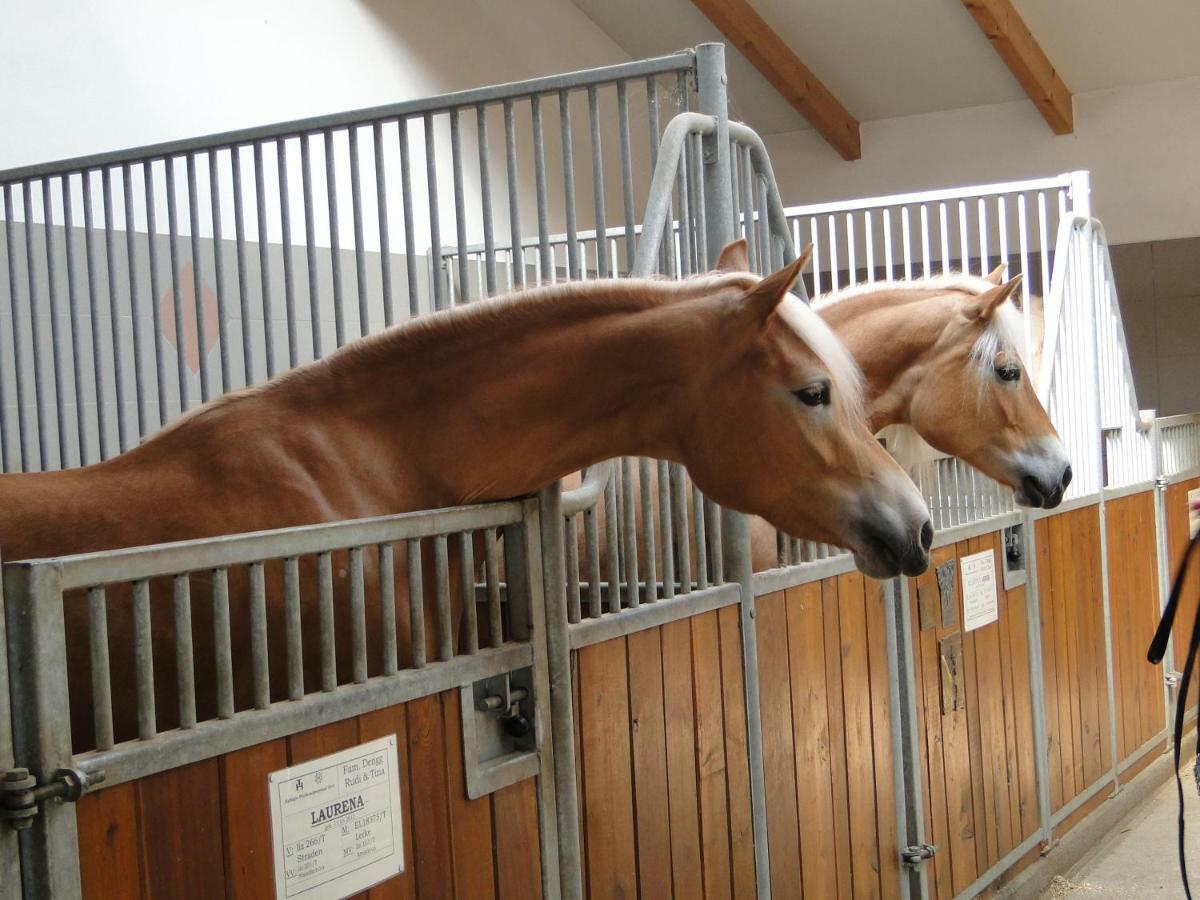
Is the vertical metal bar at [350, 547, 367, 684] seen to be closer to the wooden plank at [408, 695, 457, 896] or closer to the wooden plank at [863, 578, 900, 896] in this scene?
the wooden plank at [408, 695, 457, 896]

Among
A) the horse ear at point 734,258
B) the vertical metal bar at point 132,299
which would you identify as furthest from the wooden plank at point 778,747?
the vertical metal bar at point 132,299

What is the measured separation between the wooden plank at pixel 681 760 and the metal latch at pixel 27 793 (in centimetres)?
93

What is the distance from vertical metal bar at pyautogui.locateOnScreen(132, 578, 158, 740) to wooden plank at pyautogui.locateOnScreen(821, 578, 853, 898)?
137 centimetres

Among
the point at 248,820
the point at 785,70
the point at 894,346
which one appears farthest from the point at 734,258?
the point at 785,70

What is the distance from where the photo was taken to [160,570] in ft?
3.23

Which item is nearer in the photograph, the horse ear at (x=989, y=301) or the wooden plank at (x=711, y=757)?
the wooden plank at (x=711, y=757)

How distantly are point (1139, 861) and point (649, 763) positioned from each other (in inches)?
84.9

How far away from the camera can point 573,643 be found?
4.94ft

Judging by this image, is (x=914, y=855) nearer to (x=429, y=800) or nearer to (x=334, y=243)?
(x=429, y=800)

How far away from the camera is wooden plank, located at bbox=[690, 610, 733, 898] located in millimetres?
1750

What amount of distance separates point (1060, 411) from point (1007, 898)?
4.42ft

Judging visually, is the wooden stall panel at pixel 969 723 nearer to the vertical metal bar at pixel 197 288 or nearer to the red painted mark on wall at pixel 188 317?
the vertical metal bar at pixel 197 288

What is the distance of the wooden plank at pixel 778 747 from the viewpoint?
193 cm

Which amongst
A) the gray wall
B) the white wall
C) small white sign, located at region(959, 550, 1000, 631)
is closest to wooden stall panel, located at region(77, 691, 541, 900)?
small white sign, located at region(959, 550, 1000, 631)
